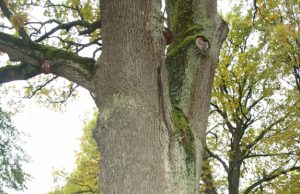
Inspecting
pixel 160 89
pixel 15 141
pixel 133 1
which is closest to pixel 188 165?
pixel 160 89

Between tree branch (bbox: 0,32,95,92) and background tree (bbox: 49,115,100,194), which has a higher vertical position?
background tree (bbox: 49,115,100,194)

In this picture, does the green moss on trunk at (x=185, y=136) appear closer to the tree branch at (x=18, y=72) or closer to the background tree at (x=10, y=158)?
the tree branch at (x=18, y=72)

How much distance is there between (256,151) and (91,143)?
778 centimetres

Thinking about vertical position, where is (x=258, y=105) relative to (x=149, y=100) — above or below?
above

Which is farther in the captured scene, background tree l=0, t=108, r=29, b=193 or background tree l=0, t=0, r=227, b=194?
background tree l=0, t=108, r=29, b=193

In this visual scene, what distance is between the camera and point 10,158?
1329 cm

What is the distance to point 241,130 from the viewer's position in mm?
12500

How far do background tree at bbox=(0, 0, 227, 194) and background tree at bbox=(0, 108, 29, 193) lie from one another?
33.3 ft

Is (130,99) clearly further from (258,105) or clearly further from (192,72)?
(258,105)

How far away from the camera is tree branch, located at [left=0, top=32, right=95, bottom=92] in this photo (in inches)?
131

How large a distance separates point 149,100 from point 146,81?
0.54ft

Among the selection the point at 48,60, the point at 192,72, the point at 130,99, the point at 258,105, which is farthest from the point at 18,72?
the point at 258,105

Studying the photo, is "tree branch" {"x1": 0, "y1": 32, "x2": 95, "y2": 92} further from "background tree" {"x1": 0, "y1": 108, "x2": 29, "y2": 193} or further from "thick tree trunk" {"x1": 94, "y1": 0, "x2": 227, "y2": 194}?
"background tree" {"x1": 0, "y1": 108, "x2": 29, "y2": 193}

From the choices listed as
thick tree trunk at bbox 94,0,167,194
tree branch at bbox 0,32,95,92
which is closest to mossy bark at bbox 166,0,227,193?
thick tree trunk at bbox 94,0,167,194
